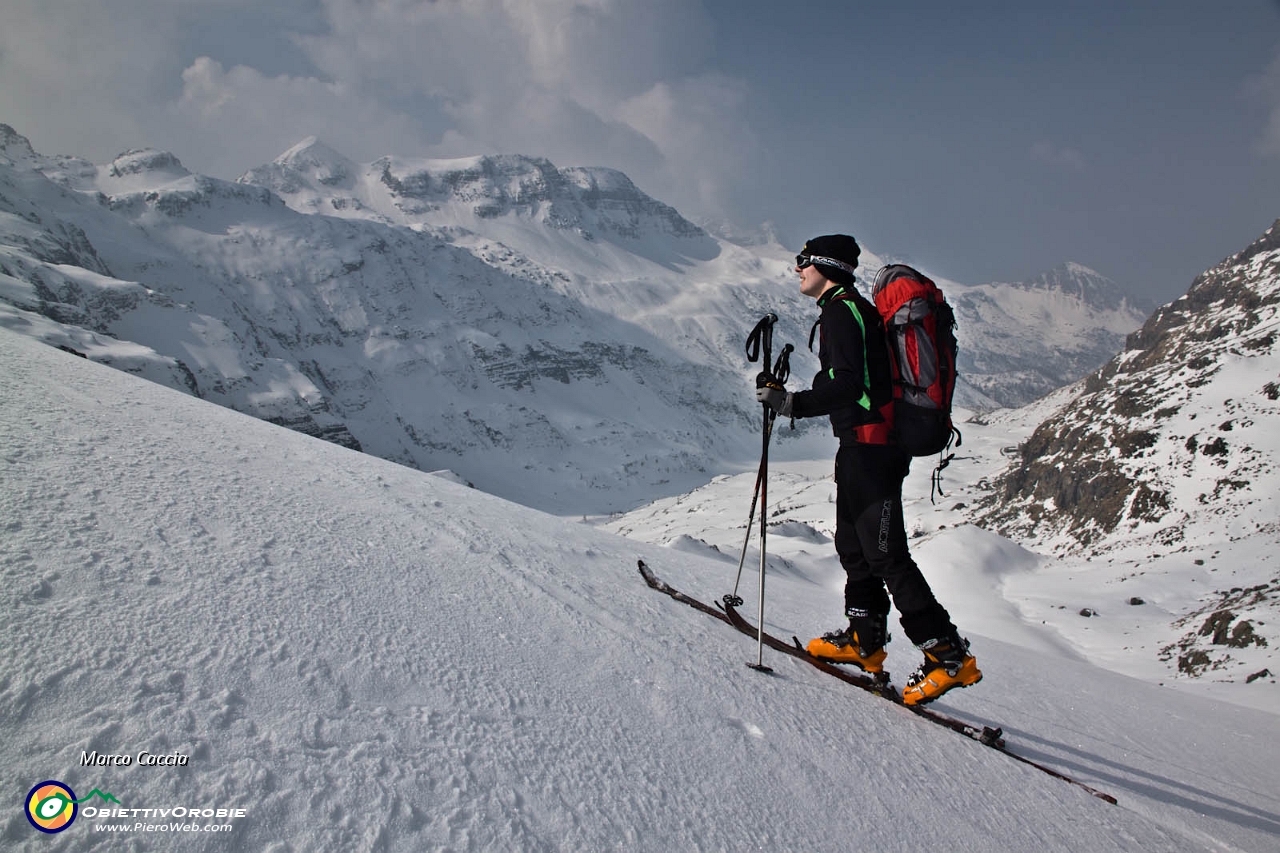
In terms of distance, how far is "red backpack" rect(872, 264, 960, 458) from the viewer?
163 inches

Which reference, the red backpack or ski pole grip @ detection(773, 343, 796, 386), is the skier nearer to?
the red backpack

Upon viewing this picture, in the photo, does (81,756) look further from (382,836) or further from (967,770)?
(967,770)

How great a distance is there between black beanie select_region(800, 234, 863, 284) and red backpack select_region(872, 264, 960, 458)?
405 millimetres

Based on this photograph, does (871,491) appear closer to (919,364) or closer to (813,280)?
(919,364)

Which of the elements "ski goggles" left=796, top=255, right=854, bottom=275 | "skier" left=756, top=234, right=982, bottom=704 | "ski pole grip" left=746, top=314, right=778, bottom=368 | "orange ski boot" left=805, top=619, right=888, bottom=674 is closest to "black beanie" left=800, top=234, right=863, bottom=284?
"ski goggles" left=796, top=255, right=854, bottom=275

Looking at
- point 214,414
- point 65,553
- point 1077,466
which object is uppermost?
point 1077,466

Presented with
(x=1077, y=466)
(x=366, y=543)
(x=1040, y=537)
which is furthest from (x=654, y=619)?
(x=1077, y=466)

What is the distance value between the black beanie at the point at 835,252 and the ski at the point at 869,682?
2579mm

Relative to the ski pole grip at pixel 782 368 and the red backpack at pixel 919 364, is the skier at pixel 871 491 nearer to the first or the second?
the red backpack at pixel 919 364

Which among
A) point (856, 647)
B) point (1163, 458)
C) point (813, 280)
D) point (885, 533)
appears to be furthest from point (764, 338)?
point (1163, 458)

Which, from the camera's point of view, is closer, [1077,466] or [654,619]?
[654,619]

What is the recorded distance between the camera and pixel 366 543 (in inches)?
164

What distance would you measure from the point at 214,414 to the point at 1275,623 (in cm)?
3842

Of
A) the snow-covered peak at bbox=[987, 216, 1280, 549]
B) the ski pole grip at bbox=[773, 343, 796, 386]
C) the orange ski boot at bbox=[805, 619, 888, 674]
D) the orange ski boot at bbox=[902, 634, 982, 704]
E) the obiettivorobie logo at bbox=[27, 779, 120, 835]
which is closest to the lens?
the obiettivorobie logo at bbox=[27, 779, 120, 835]
